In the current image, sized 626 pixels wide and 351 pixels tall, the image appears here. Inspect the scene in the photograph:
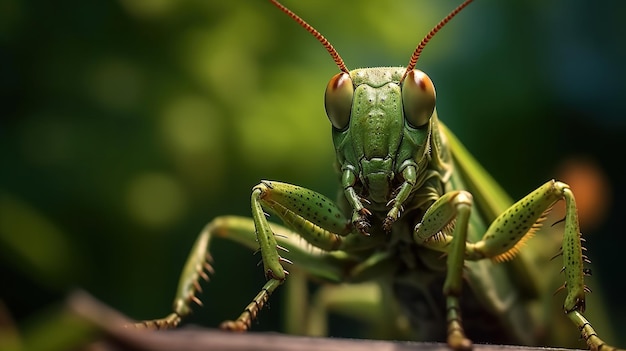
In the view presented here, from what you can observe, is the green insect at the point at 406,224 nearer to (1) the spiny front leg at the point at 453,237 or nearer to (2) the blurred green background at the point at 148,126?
(1) the spiny front leg at the point at 453,237

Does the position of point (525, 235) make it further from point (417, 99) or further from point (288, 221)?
point (288, 221)

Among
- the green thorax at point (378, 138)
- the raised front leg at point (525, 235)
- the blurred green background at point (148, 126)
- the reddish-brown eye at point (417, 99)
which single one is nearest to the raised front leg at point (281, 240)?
the green thorax at point (378, 138)

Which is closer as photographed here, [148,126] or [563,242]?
[563,242]

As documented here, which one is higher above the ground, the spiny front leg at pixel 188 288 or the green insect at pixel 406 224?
the green insect at pixel 406 224

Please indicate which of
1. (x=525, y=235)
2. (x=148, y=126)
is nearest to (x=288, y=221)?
(x=525, y=235)

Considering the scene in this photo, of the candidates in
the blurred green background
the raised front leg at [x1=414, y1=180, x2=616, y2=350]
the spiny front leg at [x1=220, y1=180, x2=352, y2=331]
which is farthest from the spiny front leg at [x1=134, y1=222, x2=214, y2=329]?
the blurred green background

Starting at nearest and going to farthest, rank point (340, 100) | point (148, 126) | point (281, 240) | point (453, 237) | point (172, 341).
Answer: point (172, 341), point (453, 237), point (340, 100), point (281, 240), point (148, 126)
